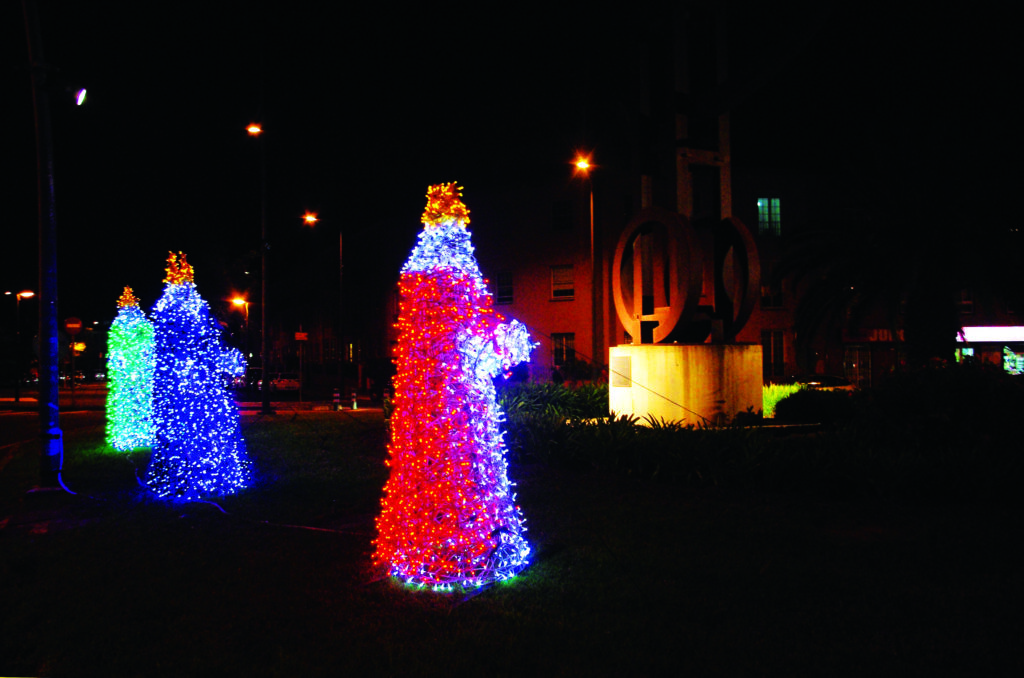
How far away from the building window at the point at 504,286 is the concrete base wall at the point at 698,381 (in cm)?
2107

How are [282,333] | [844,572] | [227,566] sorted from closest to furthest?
[844,572], [227,566], [282,333]

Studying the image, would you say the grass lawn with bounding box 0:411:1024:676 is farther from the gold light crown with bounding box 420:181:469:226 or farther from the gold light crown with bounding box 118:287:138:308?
the gold light crown with bounding box 118:287:138:308

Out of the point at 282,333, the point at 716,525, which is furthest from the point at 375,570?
the point at 282,333

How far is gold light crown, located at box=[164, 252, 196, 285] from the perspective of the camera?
10362 millimetres

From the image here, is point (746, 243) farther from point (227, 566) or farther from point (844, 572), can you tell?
point (227, 566)

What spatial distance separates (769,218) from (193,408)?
28.8m

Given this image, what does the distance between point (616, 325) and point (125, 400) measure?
69.4 ft

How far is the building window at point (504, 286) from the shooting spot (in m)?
34.1

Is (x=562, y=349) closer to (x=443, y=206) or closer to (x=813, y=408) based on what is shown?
(x=813, y=408)

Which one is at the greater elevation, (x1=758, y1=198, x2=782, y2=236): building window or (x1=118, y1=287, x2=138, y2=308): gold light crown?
(x1=758, y1=198, x2=782, y2=236): building window

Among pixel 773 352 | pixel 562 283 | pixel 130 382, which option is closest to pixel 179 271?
pixel 130 382

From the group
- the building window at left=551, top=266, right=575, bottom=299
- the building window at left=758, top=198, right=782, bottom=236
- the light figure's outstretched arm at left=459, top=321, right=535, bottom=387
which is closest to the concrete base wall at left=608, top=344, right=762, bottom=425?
the light figure's outstretched arm at left=459, top=321, right=535, bottom=387

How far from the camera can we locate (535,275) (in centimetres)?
3325

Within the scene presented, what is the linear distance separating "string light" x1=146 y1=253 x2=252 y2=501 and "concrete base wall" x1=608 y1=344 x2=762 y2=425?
641cm
